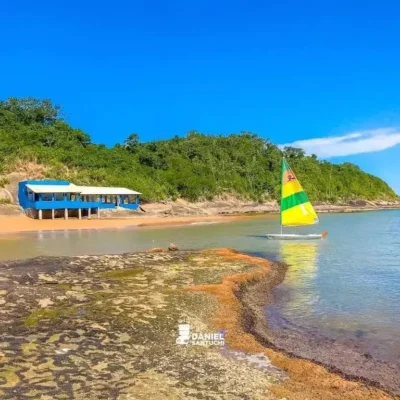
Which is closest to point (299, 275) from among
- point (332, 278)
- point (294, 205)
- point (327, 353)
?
point (332, 278)

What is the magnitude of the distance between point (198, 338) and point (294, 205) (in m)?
25.0

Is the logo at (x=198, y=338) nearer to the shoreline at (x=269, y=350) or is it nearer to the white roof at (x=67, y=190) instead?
the shoreline at (x=269, y=350)

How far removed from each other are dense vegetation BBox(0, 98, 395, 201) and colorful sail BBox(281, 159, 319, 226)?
40385 mm

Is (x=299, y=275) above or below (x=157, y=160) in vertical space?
below

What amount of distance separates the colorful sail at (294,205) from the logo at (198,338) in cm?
2373

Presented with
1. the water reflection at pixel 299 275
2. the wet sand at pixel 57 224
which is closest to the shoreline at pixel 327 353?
the water reflection at pixel 299 275

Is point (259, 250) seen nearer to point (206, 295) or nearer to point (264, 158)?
point (206, 295)

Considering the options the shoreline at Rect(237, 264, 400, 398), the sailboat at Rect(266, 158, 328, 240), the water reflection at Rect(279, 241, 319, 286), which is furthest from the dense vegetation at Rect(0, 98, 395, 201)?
the shoreline at Rect(237, 264, 400, 398)

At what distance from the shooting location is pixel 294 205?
33.0 meters

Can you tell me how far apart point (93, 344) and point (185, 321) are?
2.58 meters

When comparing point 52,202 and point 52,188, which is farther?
point 52,188

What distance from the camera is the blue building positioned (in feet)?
172

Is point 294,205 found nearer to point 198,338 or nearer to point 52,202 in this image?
point 198,338

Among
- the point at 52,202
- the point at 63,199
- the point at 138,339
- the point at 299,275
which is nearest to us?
the point at 138,339
